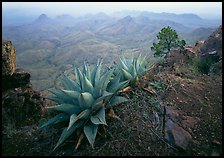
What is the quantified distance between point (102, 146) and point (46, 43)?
395 feet

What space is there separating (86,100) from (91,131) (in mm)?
397

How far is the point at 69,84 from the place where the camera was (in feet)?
13.8

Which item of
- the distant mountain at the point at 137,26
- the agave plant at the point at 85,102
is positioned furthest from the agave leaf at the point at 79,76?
the distant mountain at the point at 137,26

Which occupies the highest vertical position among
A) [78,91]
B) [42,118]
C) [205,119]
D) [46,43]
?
[78,91]

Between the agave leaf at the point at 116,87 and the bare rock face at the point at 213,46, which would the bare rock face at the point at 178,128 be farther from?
the bare rock face at the point at 213,46

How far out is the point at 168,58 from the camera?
666cm

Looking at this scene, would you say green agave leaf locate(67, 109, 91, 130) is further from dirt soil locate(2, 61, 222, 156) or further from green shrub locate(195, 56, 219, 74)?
green shrub locate(195, 56, 219, 74)

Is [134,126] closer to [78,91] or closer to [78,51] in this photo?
[78,91]

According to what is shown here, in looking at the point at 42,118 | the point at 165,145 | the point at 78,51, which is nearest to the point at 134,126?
the point at 165,145

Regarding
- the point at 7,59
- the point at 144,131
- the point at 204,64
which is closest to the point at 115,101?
the point at 144,131

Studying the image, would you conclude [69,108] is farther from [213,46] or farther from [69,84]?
[213,46]

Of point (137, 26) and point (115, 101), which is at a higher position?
point (115, 101)

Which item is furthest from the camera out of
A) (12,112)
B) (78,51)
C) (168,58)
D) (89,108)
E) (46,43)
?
(46,43)

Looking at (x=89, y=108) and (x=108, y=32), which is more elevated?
(x=89, y=108)
